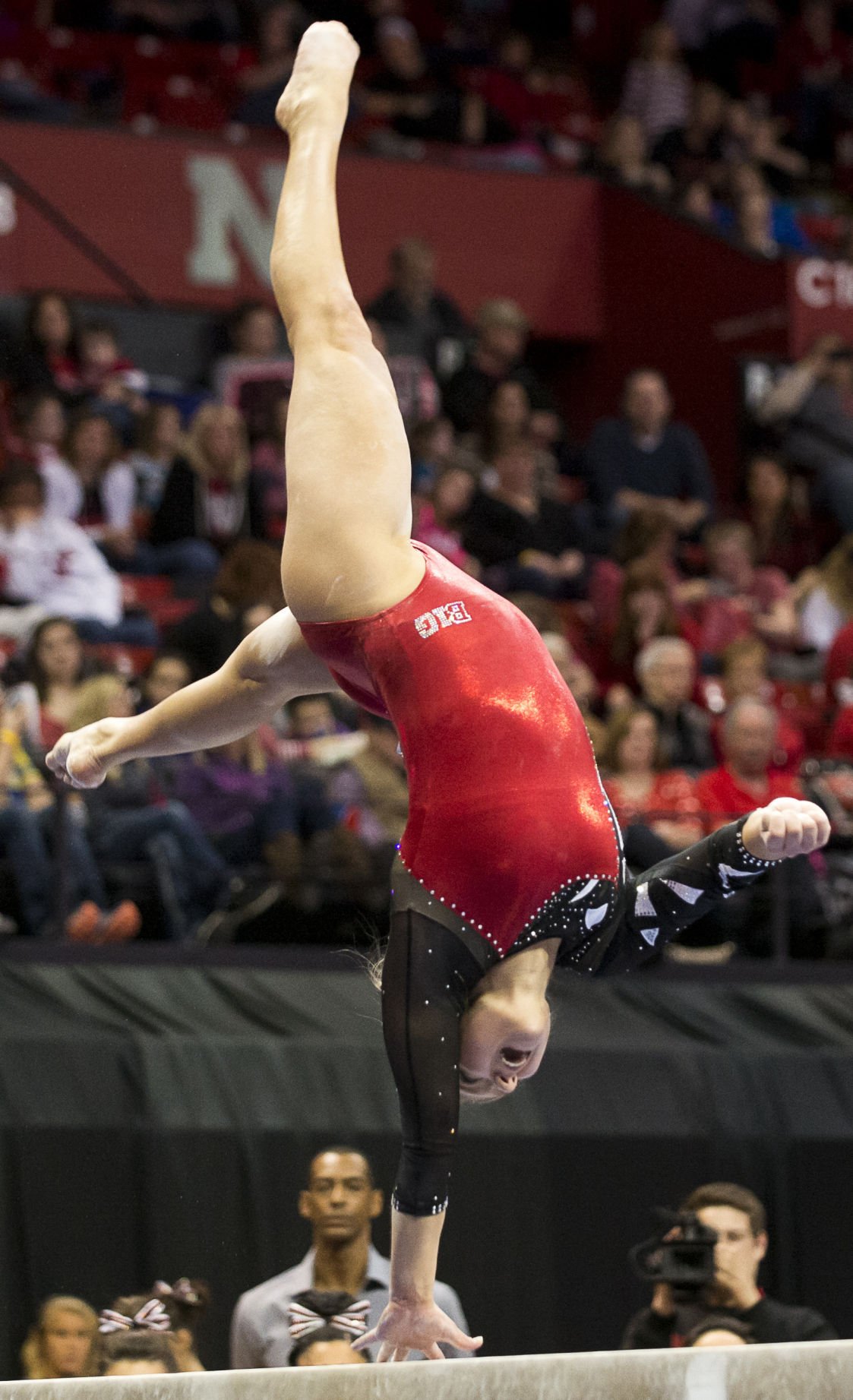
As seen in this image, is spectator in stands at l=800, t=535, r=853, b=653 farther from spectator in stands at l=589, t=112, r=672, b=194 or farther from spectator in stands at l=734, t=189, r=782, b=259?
spectator in stands at l=589, t=112, r=672, b=194

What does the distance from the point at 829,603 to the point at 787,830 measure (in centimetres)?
563

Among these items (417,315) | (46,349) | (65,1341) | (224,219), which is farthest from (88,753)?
(224,219)

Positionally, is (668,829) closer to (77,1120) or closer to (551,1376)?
(77,1120)

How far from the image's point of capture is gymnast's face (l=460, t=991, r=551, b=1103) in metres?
3.52

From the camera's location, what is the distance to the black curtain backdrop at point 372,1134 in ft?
19.0

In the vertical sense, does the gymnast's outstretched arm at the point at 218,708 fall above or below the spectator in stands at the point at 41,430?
below

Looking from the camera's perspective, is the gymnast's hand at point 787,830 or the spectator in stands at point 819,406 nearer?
the gymnast's hand at point 787,830

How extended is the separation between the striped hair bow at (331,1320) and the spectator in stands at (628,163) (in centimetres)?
811

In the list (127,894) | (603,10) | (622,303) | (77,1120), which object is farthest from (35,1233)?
(603,10)

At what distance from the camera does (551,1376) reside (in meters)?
3.03

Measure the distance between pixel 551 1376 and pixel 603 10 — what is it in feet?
39.3

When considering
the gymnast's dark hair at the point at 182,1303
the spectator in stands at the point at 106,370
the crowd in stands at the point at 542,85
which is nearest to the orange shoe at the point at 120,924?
the gymnast's dark hair at the point at 182,1303

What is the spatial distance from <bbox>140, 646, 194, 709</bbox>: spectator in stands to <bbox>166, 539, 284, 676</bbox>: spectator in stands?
0.49 ft

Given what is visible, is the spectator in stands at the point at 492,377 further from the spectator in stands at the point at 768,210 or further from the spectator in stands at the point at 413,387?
the spectator in stands at the point at 768,210
